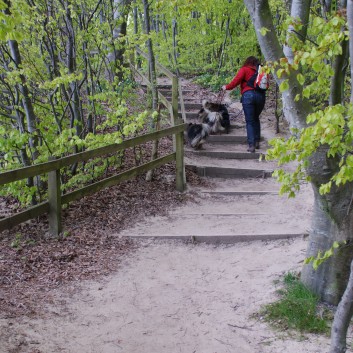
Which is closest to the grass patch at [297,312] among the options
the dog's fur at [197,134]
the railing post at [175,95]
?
the railing post at [175,95]

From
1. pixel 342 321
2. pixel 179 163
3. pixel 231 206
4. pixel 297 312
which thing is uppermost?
pixel 179 163

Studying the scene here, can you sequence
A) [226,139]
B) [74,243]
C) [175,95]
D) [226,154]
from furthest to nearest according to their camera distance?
1. [226,139]
2. [226,154]
3. [175,95]
4. [74,243]

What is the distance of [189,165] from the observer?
951 centimetres

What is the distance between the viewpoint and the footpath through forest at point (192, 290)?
161 inches

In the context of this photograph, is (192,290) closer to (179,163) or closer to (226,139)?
(179,163)

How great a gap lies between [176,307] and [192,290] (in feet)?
1.37

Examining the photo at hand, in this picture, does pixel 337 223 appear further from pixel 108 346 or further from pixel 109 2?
pixel 109 2

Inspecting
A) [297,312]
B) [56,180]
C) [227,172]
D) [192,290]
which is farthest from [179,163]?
[297,312]

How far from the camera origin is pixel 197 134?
10.4 metres

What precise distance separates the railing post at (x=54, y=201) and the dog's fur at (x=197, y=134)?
505 centimetres

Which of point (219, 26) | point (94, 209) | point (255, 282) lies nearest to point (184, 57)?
point (219, 26)

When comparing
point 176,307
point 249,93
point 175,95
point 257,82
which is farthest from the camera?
point 249,93

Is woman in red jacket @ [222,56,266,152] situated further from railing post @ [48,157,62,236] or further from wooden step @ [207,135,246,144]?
railing post @ [48,157,62,236]

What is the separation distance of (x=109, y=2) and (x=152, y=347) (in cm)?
668
